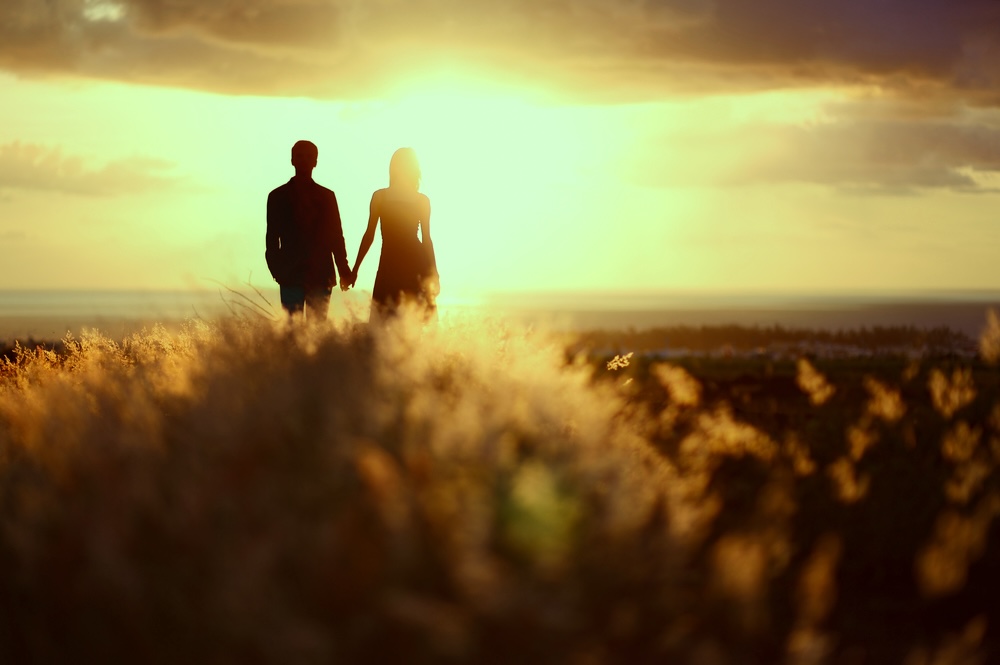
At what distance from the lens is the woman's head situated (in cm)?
1073

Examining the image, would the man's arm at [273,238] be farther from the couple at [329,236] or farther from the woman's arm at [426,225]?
the woman's arm at [426,225]

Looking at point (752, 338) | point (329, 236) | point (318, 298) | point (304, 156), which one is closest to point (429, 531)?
point (318, 298)

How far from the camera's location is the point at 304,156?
35.7 feet

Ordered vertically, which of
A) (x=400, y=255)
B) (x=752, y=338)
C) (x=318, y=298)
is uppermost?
(x=400, y=255)

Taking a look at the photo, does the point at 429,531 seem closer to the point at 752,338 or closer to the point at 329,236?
the point at 329,236

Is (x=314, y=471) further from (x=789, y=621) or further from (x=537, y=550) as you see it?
(x=789, y=621)

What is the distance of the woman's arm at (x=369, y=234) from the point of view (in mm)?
10941

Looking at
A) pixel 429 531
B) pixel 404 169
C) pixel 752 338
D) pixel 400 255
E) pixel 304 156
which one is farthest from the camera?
pixel 752 338

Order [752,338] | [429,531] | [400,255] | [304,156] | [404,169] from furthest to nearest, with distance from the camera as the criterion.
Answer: [752,338] → [400,255] → [304,156] → [404,169] → [429,531]

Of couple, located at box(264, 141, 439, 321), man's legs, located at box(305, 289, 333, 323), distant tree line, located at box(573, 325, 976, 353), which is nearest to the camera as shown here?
man's legs, located at box(305, 289, 333, 323)

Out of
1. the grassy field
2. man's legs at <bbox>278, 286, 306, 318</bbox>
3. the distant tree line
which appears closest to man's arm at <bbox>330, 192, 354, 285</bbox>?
man's legs at <bbox>278, 286, 306, 318</bbox>

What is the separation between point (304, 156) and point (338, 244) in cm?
89

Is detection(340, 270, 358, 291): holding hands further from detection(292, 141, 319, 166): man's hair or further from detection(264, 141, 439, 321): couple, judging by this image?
detection(292, 141, 319, 166): man's hair

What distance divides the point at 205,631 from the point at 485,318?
6.11m
